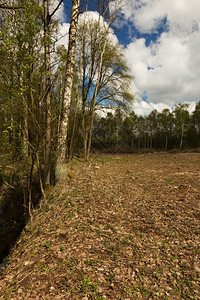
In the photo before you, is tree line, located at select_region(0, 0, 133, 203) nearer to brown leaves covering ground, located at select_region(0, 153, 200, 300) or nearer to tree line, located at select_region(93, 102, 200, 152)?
brown leaves covering ground, located at select_region(0, 153, 200, 300)

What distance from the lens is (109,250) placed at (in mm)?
3355

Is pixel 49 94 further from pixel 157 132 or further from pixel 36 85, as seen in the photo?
pixel 157 132

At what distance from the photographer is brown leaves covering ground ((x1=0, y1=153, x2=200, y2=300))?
2574 mm

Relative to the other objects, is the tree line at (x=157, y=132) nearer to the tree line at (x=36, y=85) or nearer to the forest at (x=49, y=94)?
the forest at (x=49, y=94)

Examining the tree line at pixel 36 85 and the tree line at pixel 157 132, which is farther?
the tree line at pixel 157 132

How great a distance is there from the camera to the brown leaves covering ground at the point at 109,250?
257cm

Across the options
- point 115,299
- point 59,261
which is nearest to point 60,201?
point 59,261

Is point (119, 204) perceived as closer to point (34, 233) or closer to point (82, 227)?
point (82, 227)

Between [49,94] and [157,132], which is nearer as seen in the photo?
[49,94]

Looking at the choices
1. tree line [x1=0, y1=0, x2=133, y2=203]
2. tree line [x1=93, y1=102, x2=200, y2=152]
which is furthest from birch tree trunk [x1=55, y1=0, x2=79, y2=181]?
tree line [x1=93, y1=102, x2=200, y2=152]

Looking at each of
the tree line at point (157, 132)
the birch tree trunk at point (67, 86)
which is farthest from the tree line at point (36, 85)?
the tree line at point (157, 132)

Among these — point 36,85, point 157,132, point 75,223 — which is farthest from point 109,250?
point 157,132

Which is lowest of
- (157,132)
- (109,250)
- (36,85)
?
(109,250)

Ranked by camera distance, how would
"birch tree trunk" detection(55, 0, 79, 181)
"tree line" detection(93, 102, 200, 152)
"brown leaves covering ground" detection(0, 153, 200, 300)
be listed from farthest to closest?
"tree line" detection(93, 102, 200, 152) → "birch tree trunk" detection(55, 0, 79, 181) → "brown leaves covering ground" detection(0, 153, 200, 300)
